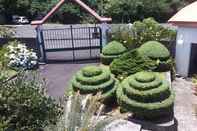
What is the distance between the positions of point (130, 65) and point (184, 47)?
4622 millimetres

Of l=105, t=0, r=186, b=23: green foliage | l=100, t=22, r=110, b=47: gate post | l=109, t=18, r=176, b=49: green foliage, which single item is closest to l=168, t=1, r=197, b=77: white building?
l=109, t=18, r=176, b=49: green foliage

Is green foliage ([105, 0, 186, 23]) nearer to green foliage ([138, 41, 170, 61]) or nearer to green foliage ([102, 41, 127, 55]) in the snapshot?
green foliage ([102, 41, 127, 55])

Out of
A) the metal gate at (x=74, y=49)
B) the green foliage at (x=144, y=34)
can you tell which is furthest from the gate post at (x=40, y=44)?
the green foliage at (x=144, y=34)

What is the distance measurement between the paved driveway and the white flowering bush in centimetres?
84

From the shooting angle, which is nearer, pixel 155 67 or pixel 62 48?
pixel 155 67

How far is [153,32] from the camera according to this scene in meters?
19.4

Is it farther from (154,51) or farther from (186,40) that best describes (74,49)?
(186,40)

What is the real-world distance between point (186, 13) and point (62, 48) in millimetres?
8323

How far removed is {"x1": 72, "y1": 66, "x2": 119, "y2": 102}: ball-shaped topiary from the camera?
1370cm

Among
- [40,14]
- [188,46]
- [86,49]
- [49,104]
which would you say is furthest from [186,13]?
[40,14]

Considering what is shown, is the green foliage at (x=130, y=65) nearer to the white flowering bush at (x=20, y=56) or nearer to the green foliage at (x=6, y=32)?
the white flowering bush at (x=20, y=56)

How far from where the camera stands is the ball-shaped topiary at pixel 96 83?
539 inches

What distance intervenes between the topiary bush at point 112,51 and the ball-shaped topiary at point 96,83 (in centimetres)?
404

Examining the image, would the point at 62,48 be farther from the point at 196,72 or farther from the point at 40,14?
the point at 40,14
